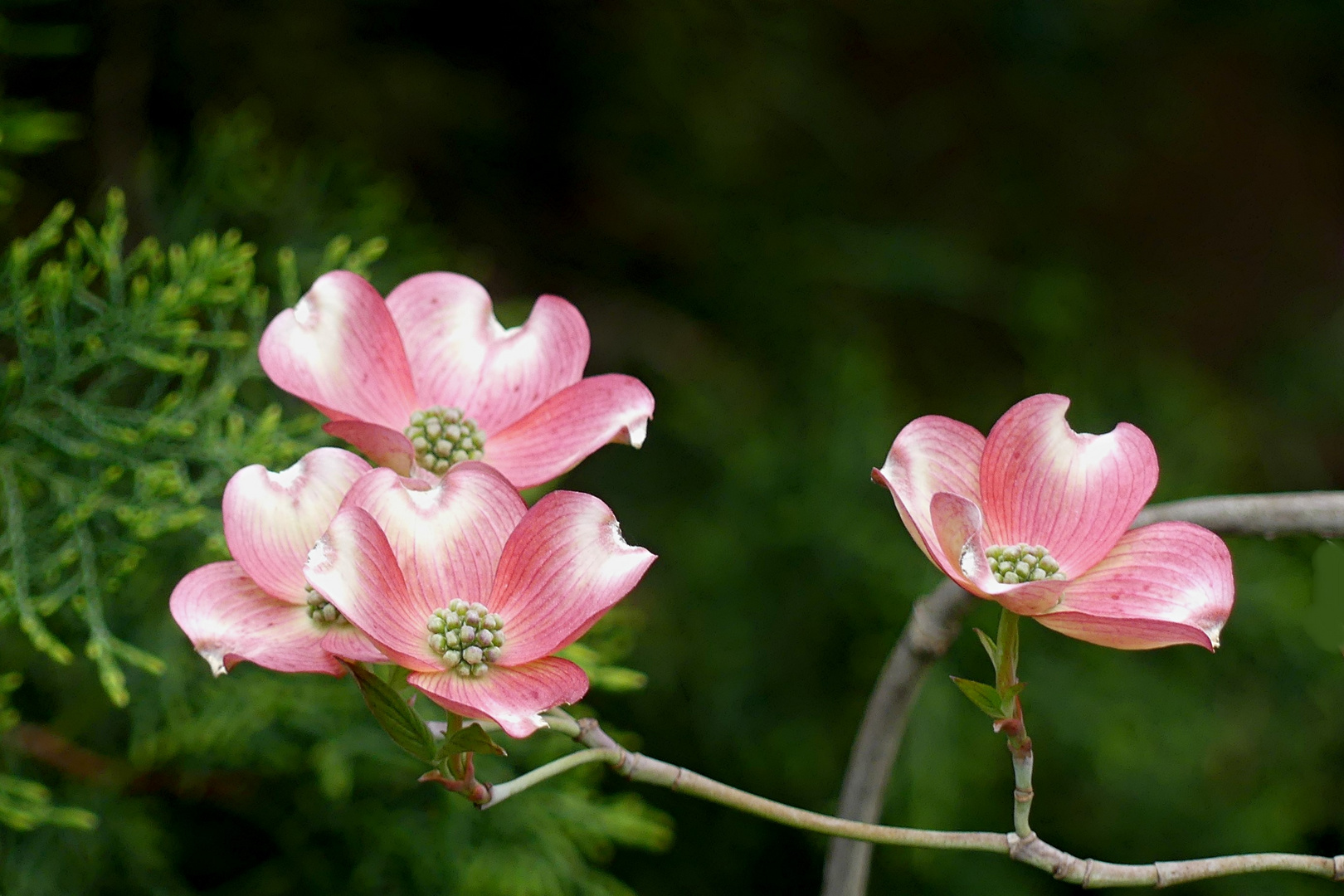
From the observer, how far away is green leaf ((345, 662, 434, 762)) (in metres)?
0.35

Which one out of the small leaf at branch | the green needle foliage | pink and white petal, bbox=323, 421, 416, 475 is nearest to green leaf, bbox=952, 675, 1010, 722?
the small leaf at branch

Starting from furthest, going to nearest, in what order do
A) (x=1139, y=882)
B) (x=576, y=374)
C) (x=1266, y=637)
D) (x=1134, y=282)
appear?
(x=1134, y=282) < (x=1266, y=637) < (x=576, y=374) < (x=1139, y=882)

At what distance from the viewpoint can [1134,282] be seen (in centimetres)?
202

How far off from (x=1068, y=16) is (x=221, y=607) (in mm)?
1463

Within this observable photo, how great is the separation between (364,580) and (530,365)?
0.52 ft

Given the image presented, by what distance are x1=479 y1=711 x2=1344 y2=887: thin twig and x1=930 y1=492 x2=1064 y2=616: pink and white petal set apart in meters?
0.08

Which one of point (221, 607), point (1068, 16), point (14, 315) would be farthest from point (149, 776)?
point (1068, 16)

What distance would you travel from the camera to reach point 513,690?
0.37m

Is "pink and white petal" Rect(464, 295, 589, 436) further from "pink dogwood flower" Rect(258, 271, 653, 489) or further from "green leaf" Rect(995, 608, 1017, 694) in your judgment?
"green leaf" Rect(995, 608, 1017, 694)

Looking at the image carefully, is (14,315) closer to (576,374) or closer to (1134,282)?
(576,374)

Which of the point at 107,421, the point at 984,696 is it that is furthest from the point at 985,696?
the point at 107,421

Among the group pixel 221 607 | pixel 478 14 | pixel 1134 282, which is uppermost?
pixel 1134 282

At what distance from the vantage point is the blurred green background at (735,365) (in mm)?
808

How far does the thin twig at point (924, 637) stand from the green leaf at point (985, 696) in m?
0.11
